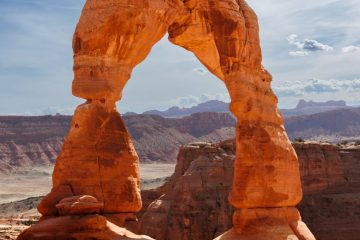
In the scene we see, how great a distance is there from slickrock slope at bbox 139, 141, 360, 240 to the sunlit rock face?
24.8 m

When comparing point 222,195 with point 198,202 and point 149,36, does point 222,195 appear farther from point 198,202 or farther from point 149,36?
point 149,36

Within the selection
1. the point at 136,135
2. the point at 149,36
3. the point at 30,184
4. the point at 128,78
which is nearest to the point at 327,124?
the point at 136,135

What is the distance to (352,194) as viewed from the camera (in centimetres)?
4828

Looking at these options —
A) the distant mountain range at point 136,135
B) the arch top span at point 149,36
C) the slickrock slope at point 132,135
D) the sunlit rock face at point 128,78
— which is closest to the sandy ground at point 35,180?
the slickrock slope at point 132,135

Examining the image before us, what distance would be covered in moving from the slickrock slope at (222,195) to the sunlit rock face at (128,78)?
2485 centimetres

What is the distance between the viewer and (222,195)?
147 feet

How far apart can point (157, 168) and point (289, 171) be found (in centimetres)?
10742

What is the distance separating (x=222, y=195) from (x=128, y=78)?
3027cm

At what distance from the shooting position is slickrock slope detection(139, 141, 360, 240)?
1710 inches

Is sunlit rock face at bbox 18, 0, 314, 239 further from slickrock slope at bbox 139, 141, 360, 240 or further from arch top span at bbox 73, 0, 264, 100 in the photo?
slickrock slope at bbox 139, 141, 360, 240

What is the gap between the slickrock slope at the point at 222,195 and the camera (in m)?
43.4

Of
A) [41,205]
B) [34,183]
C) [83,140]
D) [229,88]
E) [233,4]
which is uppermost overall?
[233,4]

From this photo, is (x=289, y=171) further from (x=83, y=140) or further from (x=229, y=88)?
(x=83, y=140)

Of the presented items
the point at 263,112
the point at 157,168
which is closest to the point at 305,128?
the point at 157,168
